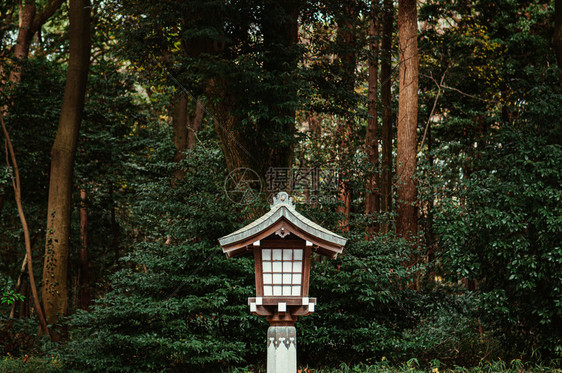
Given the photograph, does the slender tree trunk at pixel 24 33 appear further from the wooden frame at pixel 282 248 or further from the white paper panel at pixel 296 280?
the white paper panel at pixel 296 280

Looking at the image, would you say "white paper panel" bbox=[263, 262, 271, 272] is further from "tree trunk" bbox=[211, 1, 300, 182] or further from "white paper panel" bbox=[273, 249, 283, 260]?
"tree trunk" bbox=[211, 1, 300, 182]

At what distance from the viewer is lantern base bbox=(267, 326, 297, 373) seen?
5.44 m

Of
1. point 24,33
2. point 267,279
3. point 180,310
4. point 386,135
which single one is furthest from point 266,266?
point 24,33

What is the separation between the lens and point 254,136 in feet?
31.3

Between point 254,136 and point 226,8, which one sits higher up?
point 226,8

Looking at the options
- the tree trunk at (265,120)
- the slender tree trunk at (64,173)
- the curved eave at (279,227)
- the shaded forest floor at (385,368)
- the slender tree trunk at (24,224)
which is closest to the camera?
the curved eave at (279,227)

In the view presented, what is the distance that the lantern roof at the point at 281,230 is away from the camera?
543 cm

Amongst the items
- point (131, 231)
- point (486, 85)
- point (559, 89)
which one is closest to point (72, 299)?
point (131, 231)

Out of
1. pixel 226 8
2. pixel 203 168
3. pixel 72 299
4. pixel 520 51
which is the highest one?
pixel 520 51

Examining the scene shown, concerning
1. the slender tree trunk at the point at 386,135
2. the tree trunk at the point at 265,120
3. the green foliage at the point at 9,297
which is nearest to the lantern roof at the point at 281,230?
the tree trunk at the point at 265,120

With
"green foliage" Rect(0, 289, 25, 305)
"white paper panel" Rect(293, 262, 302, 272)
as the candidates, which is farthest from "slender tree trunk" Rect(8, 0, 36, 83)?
"white paper panel" Rect(293, 262, 302, 272)

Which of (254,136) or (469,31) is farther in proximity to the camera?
(469,31)

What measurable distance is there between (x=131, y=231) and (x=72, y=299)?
3.90 metres

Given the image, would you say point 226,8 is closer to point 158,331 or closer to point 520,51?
point 158,331
